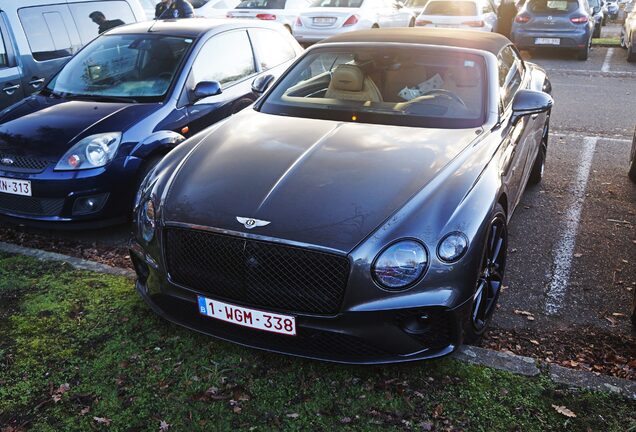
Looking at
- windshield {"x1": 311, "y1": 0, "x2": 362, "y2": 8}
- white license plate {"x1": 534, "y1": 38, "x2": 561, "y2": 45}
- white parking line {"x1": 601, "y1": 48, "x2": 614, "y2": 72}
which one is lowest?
white parking line {"x1": 601, "y1": 48, "x2": 614, "y2": 72}

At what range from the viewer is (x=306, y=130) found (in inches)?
159

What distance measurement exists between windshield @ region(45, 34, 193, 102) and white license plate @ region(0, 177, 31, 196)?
45.9 inches

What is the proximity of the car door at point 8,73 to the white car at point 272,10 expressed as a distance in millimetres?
8443

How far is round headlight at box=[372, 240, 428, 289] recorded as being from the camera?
2896 mm

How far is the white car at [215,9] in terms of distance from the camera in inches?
615

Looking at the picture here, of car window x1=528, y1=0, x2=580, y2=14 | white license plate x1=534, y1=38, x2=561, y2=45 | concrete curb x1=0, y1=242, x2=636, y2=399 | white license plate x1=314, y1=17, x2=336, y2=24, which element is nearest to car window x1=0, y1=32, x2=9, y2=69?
concrete curb x1=0, y1=242, x2=636, y2=399

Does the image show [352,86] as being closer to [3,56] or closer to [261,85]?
[261,85]

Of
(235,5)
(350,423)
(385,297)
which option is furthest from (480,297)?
(235,5)

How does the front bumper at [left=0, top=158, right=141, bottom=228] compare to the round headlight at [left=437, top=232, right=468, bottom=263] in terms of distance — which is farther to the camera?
the front bumper at [left=0, top=158, right=141, bottom=228]

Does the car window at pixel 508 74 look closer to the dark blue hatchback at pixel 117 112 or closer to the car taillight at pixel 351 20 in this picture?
the dark blue hatchback at pixel 117 112

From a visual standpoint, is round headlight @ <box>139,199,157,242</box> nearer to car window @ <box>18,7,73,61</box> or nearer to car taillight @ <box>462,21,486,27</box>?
car window @ <box>18,7,73,61</box>

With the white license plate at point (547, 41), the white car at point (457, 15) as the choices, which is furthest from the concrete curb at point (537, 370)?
the white license plate at point (547, 41)

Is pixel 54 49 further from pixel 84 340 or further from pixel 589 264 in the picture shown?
pixel 589 264

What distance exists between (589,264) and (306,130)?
2.29m
